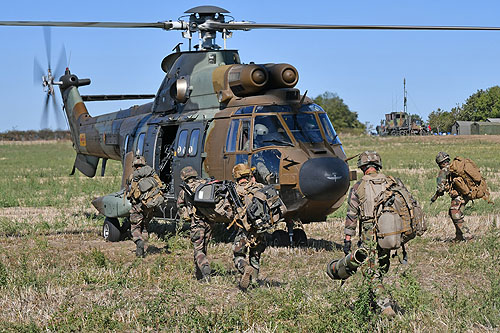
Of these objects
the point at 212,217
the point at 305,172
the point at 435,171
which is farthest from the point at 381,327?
the point at 435,171

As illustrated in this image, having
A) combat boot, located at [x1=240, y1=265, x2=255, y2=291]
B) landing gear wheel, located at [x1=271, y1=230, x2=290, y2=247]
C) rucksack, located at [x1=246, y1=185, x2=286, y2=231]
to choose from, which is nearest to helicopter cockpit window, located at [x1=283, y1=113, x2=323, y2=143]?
landing gear wheel, located at [x1=271, y1=230, x2=290, y2=247]

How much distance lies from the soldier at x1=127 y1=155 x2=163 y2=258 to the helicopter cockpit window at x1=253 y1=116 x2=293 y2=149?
5.92 ft

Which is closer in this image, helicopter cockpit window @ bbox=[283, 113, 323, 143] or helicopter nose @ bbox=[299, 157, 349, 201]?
helicopter nose @ bbox=[299, 157, 349, 201]

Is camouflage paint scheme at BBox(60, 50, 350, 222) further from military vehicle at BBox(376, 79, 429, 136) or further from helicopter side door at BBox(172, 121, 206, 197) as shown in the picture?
military vehicle at BBox(376, 79, 429, 136)

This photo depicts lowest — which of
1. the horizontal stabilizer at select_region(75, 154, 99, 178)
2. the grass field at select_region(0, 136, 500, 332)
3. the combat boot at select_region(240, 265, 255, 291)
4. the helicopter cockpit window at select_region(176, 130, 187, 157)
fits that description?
the grass field at select_region(0, 136, 500, 332)

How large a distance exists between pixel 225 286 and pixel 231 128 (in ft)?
10.8

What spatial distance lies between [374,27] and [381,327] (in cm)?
464

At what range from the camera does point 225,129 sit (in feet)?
36.1

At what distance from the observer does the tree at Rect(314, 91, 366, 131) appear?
87.1 meters

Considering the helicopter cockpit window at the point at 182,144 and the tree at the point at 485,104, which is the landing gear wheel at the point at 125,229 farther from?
the tree at the point at 485,104

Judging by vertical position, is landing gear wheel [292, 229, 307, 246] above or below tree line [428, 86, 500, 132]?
below

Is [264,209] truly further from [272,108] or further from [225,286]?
[272,108]

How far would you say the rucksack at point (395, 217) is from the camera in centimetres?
671

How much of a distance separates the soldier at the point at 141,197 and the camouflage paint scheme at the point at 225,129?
0.78 meters
